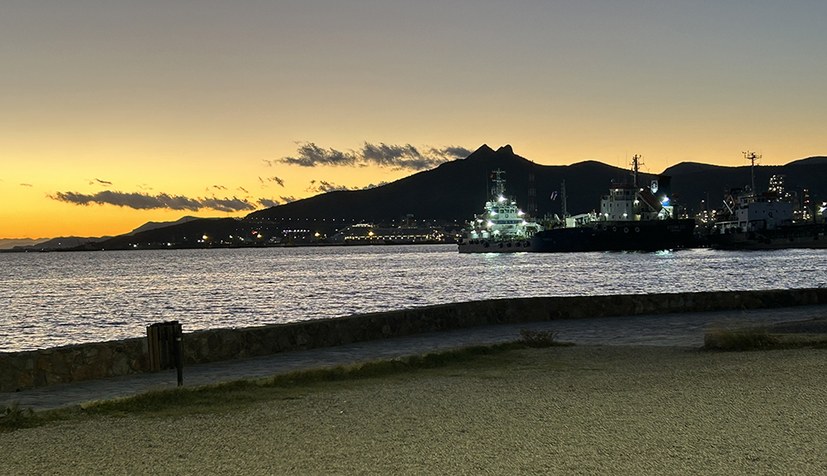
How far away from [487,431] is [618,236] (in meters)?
143

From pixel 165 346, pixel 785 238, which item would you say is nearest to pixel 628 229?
pixel 785 238

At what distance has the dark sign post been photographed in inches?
405

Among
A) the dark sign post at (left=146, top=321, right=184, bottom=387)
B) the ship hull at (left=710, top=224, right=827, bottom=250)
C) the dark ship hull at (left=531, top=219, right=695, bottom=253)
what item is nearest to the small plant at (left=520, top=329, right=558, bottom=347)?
the dark sign post at (left=146, top=321, right=184, bottom=387)

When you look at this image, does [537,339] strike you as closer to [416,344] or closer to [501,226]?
[416,344]

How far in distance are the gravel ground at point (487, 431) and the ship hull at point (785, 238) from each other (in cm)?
16050

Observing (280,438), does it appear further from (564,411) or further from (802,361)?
(802,361)

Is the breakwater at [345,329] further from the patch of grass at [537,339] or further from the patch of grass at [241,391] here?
the patch of grass at [537,339]

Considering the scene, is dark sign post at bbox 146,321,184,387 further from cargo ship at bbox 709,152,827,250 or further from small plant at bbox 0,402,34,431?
cargo ship at bbox 709,152,827,250

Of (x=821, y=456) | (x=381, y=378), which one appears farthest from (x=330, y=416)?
(x=821, y=456)

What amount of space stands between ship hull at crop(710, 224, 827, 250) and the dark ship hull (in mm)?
17490

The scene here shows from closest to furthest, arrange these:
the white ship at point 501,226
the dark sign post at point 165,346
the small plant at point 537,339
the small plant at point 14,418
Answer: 1. the small plant at point 14,418
2. the dark sign post at point 165,346
3. the small plant at point 537,339
4. the white ship at point 501,226

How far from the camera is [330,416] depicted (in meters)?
8.21

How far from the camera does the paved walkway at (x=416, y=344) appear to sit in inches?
419

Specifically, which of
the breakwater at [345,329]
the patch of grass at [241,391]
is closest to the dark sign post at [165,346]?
the patch of grass at [241,391]
